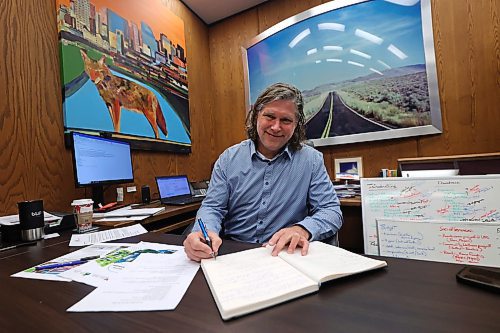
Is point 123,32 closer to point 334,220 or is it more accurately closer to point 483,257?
point 334,220

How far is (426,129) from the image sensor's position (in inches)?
82.4

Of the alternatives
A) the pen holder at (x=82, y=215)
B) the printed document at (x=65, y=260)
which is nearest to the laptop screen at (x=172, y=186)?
the pen holder at (x=82, y=215)

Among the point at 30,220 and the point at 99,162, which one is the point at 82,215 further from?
the point at 99,162

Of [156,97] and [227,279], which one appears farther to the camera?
[156,97]

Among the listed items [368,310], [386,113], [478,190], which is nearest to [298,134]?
[478,190]

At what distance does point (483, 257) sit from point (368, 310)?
1.15m

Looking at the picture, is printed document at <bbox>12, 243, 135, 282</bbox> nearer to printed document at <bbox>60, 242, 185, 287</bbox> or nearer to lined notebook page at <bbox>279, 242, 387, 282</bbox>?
printed document at <bbox>60, 242, 185, 287</bbox>

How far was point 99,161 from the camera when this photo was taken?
5.30ft

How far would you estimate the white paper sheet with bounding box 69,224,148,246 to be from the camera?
99 cm

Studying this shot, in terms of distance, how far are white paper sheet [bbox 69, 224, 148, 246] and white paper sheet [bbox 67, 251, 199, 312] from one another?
380 mm

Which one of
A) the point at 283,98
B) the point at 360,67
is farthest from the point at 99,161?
the point at 360,67

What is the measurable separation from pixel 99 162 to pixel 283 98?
3.82 ft

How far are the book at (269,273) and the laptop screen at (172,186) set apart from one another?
1.50m

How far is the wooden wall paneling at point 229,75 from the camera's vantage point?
3023 mm
